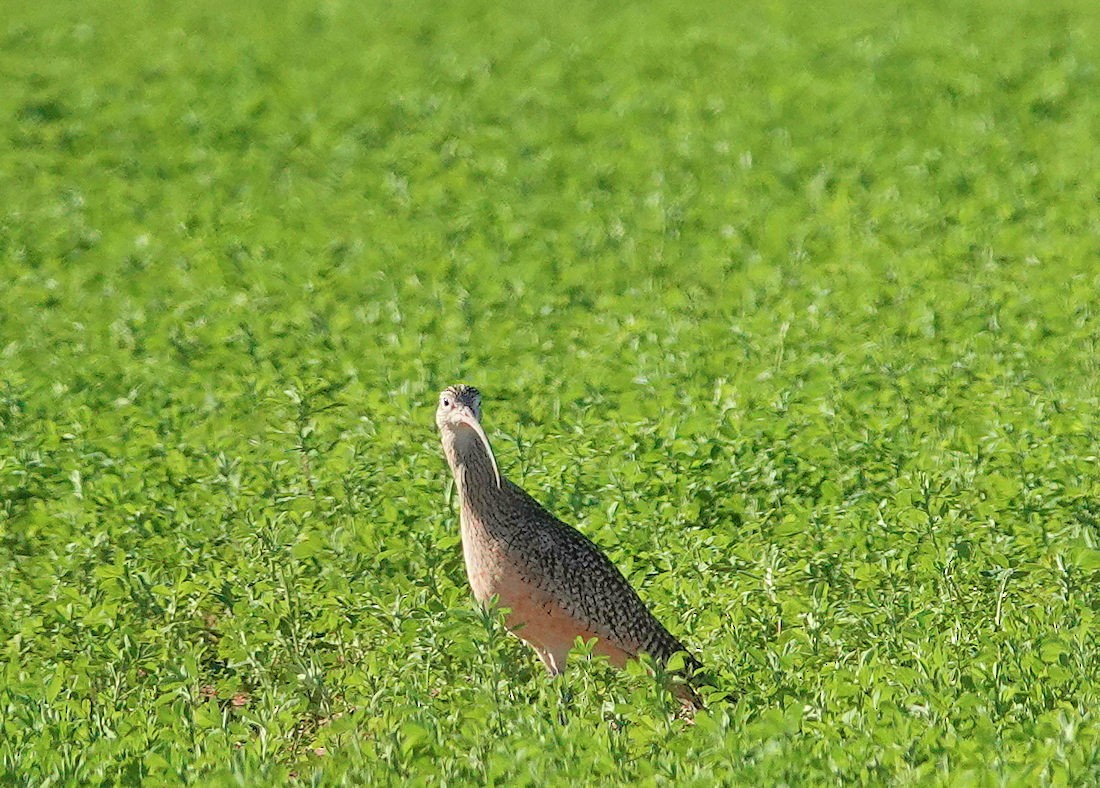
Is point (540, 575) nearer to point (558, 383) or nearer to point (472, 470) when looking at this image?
point (472, 470)

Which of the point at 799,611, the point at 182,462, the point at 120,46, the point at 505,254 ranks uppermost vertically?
the point at 799,611

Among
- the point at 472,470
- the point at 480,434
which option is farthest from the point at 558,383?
the point at 480,434

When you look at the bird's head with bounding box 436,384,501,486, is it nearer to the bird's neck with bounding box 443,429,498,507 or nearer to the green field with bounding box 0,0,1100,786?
the bird's neck with bounding box 443,429,498,507

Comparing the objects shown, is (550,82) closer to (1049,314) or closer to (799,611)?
(1049,314)

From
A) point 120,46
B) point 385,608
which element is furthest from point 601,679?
point 120,46

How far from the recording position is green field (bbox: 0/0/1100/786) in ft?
22.6

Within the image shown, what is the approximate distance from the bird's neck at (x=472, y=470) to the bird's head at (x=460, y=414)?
0.05 feet

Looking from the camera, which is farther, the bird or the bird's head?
the bird's head

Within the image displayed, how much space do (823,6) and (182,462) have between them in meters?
12.9

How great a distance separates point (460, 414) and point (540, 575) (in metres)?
0.66

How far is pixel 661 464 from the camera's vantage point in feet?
30.3

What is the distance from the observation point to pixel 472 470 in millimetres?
7539

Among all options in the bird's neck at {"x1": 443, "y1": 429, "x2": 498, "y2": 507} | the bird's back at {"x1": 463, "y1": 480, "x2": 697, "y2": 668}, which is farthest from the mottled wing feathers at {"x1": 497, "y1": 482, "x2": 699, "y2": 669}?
the bird's neck at {"x1": 443, "y1": 429, "x2": 498, "y2": 507}

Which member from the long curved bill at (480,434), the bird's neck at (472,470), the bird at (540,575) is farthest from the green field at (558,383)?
the long curved bill at (480,434)
